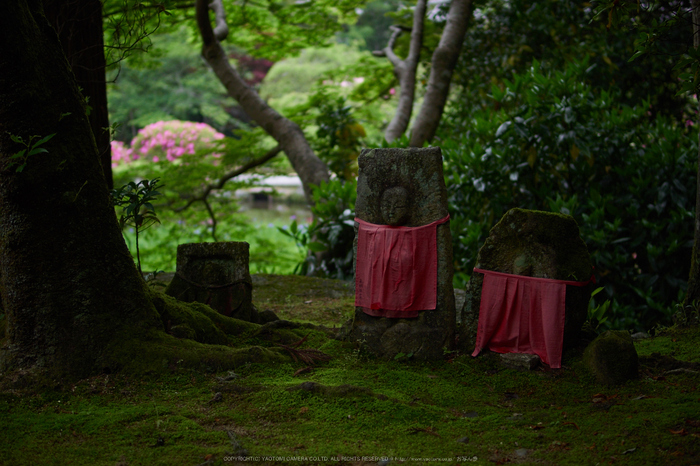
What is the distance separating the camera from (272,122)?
824 centimetres

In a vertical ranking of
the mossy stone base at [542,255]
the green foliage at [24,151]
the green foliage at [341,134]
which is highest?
the green foliage at [341,134]

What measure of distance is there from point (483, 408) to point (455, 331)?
0.83 m

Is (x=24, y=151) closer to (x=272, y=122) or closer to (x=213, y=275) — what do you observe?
(x=213, y=275)

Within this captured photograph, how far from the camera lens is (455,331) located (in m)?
3.69

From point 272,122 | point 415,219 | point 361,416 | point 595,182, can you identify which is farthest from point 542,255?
point 272,122

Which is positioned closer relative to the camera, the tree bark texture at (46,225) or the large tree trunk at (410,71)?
the tree bark texture at (46,225)

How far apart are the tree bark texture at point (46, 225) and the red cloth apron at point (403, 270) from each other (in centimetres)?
156

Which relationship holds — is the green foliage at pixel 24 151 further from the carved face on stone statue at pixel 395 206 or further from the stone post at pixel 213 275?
the carved face on stone statue at pixel 395 206

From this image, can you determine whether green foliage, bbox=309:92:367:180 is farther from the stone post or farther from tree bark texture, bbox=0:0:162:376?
tree bark texture, bbox=0:0:162:376

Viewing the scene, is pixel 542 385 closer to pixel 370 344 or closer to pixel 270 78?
pixel 370 344

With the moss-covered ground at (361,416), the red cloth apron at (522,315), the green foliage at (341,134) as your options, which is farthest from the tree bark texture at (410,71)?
the moss-covered ground at (361,416)

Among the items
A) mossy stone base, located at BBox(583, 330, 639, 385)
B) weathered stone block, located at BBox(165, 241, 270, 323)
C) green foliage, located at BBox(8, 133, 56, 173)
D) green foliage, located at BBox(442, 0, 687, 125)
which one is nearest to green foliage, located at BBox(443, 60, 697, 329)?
green foliage, located at BBox(442, 0, 687, 125)

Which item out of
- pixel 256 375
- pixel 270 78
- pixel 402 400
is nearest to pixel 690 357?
pixel 402 400

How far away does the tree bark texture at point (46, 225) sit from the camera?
2869mm
